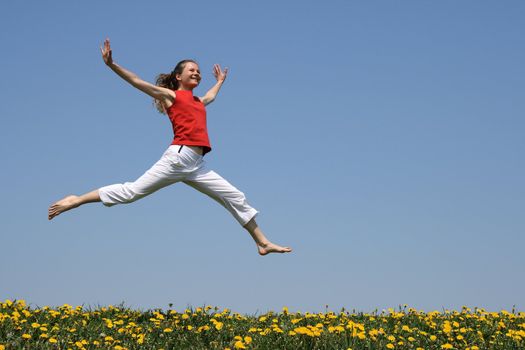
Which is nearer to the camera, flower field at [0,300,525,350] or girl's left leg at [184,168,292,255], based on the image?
flower field at [0,300,525,350]

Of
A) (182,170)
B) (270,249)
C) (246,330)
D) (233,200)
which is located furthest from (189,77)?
(246,330)

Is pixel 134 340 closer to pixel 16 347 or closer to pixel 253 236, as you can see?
pixel 16 347

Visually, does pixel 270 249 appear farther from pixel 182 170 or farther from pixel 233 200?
pixel 182 170

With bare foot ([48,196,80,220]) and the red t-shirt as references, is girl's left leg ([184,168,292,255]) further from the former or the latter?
bare foot ([48,196,80,220])

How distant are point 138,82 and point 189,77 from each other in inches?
32.0

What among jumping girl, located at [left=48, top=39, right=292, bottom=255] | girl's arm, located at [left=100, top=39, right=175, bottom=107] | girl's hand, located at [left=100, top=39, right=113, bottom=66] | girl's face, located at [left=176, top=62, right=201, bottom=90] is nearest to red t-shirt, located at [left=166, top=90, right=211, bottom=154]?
jumping girl, located at [left=48, top=39, right=292, bottom=255]

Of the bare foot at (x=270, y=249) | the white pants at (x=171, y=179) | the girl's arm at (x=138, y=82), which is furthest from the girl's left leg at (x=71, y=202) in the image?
the bare foot at (x=270, y=249)

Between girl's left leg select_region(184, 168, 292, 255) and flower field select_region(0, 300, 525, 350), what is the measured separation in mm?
928

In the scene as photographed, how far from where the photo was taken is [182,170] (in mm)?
7793

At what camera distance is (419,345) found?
691 centimetres

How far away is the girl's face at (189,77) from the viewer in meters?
8.41

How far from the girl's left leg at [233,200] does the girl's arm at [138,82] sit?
40.7 inches

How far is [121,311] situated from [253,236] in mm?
2237

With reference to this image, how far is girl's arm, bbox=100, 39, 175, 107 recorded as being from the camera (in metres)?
7.66
